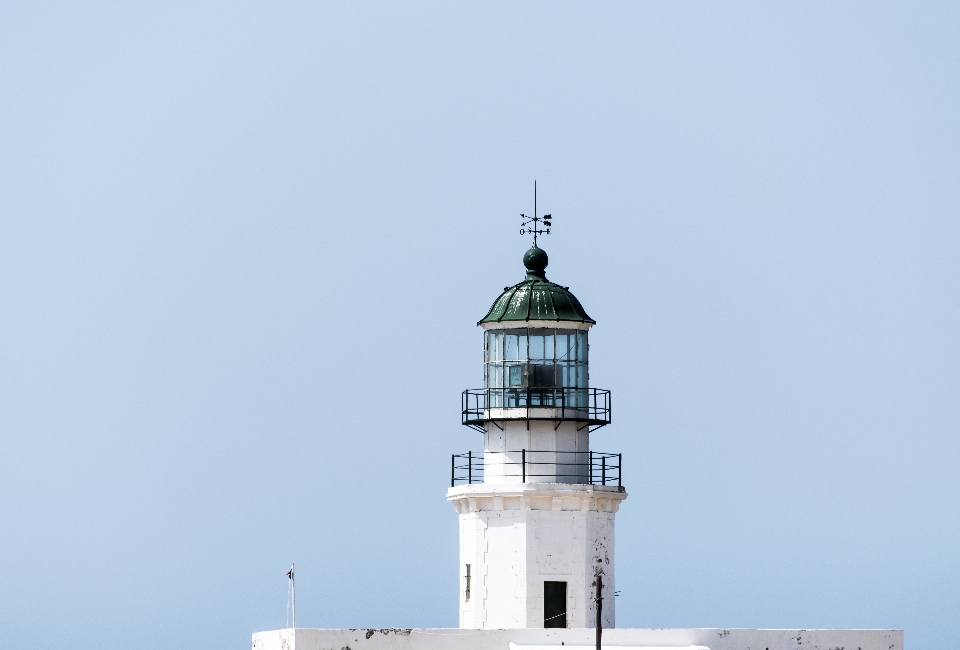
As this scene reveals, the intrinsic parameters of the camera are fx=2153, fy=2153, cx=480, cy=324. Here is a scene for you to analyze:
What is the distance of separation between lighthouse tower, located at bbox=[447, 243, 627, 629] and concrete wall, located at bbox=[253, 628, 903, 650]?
1409mm

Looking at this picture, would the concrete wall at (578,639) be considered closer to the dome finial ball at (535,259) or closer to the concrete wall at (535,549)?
the concrete wall at (535,549)

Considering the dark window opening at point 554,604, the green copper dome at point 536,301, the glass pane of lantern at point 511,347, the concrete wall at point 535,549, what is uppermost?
the green copper dome at point 536,301

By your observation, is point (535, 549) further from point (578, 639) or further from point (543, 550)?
point (578, 639)

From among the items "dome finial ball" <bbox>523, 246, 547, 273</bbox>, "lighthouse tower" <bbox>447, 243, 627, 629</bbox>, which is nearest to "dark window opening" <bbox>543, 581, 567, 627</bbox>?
"lighthouse tower" <bbox>447, 243, 627, 629</bbox>

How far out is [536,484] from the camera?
38.2 meters

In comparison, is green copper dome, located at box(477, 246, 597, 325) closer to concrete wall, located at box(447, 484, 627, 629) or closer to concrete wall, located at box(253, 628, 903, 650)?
concrete wall, located at box(447, 484, 627, 629)

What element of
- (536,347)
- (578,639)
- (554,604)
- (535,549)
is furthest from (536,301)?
(578,639)

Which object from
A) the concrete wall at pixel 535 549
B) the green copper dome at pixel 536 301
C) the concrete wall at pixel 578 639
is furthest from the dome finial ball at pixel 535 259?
the concrete wall at pixel 578 639

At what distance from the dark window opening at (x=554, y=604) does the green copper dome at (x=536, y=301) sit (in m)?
4.83

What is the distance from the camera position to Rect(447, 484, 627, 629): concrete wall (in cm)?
3822

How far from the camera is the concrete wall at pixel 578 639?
1422 inches

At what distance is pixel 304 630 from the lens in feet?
118

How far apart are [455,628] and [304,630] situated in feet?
9.38

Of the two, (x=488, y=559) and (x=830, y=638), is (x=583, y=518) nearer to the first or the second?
(x=488, y=559)
